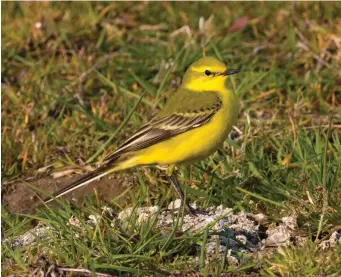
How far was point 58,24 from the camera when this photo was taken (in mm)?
9062

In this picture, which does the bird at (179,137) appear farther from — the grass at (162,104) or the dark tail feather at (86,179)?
the grass at (162,104)

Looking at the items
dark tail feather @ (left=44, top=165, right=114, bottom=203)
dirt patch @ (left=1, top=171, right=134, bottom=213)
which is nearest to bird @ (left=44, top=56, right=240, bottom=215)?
dark tail feather @ (left=44, top=165, right=114, bottom=203)

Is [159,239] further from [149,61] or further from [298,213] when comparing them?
[149,61]

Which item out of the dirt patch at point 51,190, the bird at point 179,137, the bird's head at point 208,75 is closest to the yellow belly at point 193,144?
the bird at point 179,137

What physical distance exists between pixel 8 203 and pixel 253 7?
3862 millimetres

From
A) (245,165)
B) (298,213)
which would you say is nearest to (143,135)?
(245,165)

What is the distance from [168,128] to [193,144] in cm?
25

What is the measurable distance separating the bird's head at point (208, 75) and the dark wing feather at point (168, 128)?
248mm

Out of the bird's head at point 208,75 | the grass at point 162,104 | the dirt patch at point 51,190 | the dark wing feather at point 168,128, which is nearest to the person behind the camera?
the grass at point 162,104

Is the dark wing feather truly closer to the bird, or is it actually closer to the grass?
the bird

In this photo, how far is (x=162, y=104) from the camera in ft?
25.4

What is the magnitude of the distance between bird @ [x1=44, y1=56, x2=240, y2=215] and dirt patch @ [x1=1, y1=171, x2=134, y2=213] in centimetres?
64

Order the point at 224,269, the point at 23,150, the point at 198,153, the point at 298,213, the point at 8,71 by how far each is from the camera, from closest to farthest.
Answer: the point at 224,269, the point at 298,213, the point at 198,153, the point at 23,150, the point at 8,71

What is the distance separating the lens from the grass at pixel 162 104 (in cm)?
516
